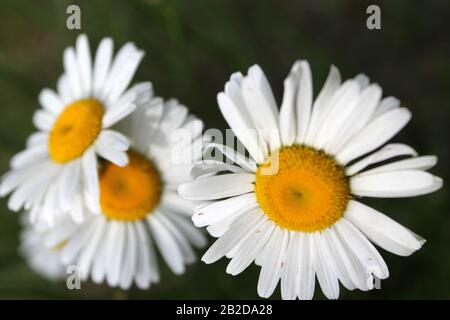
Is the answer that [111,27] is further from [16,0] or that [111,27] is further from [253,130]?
[253,130]

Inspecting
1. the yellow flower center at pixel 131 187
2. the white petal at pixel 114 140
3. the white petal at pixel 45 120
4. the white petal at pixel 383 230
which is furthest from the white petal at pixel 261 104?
the white petal at pixel 45 120

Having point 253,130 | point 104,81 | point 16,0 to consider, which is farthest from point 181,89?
point 253,130

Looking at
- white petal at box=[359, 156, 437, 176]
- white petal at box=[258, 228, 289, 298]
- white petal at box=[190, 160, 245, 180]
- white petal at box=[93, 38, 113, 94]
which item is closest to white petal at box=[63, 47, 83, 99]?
white petal at box=[93, 38, 113, 94]

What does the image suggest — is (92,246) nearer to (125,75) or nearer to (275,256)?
(125,75)

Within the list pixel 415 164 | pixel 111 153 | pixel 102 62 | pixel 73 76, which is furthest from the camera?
pixel 73 76

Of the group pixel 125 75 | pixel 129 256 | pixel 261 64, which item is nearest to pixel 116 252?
pixel 129 256

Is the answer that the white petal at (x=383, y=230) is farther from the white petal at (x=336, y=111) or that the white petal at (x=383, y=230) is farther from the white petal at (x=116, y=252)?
the white petal at (x=116, y=252)

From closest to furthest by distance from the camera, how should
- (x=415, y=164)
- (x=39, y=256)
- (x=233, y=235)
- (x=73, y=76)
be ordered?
(x=415, y=164), (x=233, y=235), (x=73, y=76), (x=39, y=256)
